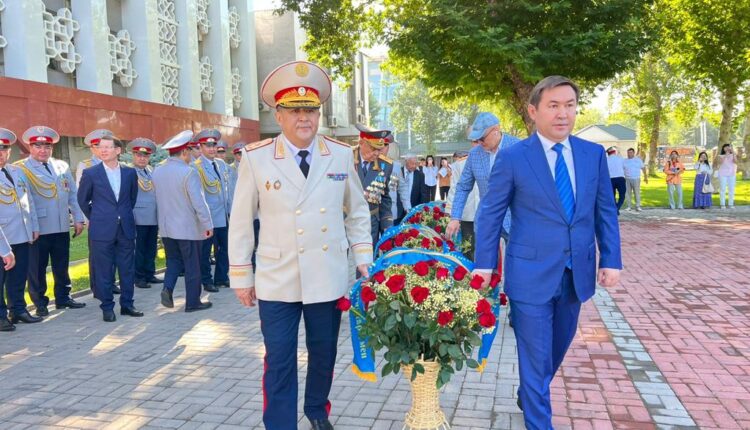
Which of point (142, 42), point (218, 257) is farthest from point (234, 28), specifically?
point (218, 257)

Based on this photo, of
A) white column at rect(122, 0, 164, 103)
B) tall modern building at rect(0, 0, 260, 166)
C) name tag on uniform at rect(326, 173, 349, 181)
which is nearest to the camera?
name tag on uniform at rect(326, 173, 349, 181)

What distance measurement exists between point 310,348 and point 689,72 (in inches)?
837

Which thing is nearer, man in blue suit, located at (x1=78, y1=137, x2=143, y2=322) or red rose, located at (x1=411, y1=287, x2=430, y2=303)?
red rose, located at (x1=411, y1=287, x2=430, y2=303)

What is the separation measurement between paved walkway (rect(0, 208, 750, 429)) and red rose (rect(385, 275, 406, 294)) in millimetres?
1148

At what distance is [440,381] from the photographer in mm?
3354

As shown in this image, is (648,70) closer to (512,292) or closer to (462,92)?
(462,92)

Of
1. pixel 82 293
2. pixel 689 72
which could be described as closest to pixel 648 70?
pixel 689 72

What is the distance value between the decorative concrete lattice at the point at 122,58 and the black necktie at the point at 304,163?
19.6 meters

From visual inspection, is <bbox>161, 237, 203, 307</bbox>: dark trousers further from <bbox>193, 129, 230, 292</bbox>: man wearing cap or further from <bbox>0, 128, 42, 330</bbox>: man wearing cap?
<bbox>0, 128, 42, 330</bbox>: man wearing cap

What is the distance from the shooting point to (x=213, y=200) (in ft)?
28.3

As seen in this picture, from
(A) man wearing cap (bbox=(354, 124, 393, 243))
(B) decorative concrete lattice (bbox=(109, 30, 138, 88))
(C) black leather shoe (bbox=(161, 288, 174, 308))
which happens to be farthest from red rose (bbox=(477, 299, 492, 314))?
(B) decorative concrete lattice (bbox=(109, 30, 138, 88))

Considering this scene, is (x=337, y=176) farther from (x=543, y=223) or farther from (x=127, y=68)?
(x=127, y=68)

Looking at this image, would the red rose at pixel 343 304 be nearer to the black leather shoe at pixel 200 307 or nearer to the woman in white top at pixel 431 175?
the black leather shoe at pixel 200 307

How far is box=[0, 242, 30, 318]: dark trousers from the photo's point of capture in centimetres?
667
